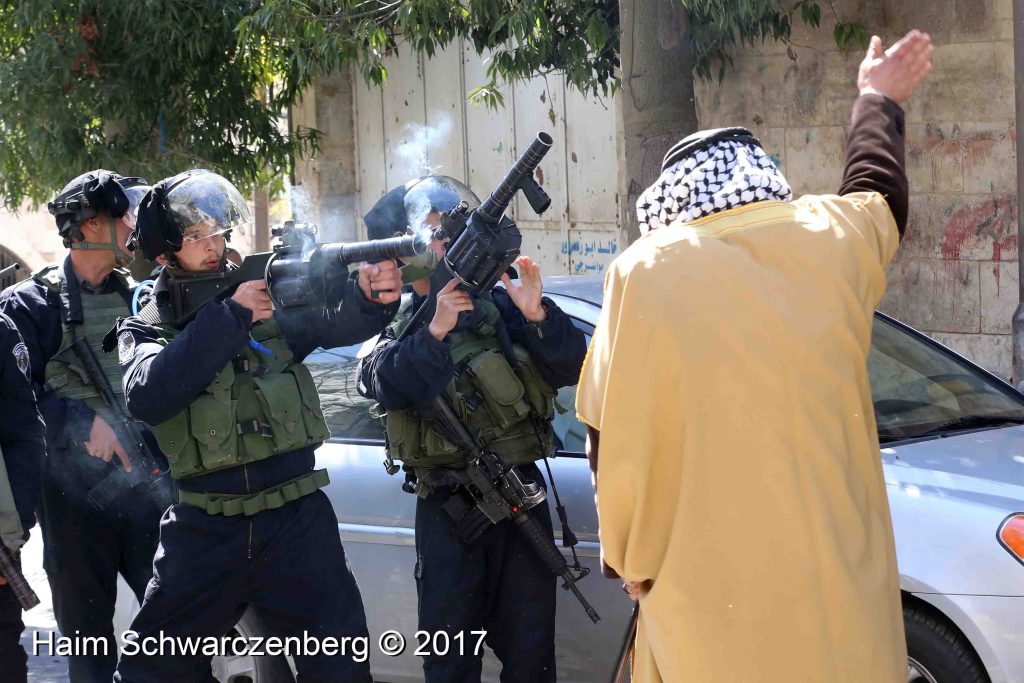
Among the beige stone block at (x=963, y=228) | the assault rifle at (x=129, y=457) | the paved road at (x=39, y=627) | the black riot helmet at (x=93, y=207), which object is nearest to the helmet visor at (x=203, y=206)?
the black riot helmet at (x=93, y=207)

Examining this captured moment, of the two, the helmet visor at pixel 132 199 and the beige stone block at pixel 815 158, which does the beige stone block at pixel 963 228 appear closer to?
the beige stone block at pixel 815 158

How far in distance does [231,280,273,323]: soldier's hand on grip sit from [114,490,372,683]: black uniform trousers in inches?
21.7

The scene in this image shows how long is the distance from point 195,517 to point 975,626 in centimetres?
213

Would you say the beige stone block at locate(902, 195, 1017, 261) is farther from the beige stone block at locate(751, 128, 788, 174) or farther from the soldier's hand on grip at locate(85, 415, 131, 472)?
the soldier's hand on grip at locate(85, 415, 131, 472)

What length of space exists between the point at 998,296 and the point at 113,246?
4.97 meters

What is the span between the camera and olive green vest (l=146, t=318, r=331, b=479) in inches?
129

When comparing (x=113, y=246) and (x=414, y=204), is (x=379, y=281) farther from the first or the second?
(x=113, y=246)

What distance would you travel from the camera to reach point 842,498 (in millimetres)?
2219

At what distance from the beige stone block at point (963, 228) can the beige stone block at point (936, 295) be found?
7cm

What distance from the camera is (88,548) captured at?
412 cm

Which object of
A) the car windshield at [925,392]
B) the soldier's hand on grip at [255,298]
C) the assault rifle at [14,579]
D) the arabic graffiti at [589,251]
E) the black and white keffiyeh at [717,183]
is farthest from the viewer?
the arabic graffiti at [589,251]

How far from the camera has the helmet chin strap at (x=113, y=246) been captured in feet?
13.8

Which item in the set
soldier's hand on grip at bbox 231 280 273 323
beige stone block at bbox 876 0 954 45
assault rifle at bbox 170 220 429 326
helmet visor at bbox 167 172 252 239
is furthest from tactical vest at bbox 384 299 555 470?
beige stone block at bbox 876 0 954 45

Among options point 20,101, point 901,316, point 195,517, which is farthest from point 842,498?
point 20,101
